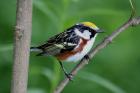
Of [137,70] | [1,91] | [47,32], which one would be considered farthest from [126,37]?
[1,91]

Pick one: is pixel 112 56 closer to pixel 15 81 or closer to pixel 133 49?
pixel 133 49

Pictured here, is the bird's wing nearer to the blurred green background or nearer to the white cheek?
the white cheek

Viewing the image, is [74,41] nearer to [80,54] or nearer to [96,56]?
[80,54]

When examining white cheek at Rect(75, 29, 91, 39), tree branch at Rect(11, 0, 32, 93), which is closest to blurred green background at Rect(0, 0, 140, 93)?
white cheek at Rect(75, 29, 91, 39)

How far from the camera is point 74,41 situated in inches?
144

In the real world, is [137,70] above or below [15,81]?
below

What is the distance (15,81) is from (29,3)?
32 cm

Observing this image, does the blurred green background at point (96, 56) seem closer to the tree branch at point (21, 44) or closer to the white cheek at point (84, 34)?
the white cheek at point (84, 34)

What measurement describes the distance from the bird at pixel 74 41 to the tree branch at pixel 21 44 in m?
1.28

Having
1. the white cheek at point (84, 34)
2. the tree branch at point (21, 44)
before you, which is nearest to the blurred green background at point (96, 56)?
the white cheek at point (84, 34)

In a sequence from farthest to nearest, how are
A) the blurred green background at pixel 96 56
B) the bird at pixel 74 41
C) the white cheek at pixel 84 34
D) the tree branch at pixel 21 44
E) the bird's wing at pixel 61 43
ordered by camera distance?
the blurred green background at pixel 96 56 < the white cheek at pixel 84 34 < the bird at pixel 74 41 < the bird's wing at pixel 61 43 < the tree branch at pixel 21 44

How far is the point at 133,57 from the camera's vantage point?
602cm

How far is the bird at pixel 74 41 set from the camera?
11.4 feet

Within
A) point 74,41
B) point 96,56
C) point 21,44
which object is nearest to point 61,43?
point 74,41
